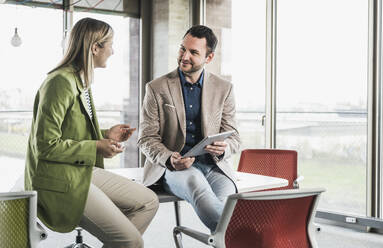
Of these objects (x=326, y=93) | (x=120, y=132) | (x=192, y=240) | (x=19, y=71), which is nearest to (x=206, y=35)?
(x=120, y=132)

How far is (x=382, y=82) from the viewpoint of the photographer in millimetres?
4230

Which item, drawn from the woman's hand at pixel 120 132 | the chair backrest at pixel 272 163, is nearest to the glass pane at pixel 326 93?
the chair backrest at pixel 272 163

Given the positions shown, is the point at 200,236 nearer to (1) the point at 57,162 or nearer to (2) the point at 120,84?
(1) the point at 57,162

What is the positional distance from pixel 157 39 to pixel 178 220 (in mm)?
3152

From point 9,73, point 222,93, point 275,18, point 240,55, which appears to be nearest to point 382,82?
point 275,18

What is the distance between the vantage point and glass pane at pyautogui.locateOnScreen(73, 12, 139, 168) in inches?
227

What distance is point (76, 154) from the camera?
6.02ft

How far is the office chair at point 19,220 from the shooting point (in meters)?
1.48

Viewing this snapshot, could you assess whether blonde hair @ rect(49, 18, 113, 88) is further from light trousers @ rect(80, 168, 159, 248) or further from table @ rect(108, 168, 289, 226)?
table @ rect(108, 168, 289, 226)

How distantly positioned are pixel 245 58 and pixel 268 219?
153 inches

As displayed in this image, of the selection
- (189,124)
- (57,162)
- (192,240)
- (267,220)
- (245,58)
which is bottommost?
(192,240)

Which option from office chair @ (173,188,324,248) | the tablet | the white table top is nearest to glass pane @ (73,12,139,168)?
the white table top

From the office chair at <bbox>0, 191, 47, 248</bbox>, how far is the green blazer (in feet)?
0.82

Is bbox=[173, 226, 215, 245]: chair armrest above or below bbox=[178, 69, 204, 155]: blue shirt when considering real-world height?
below
